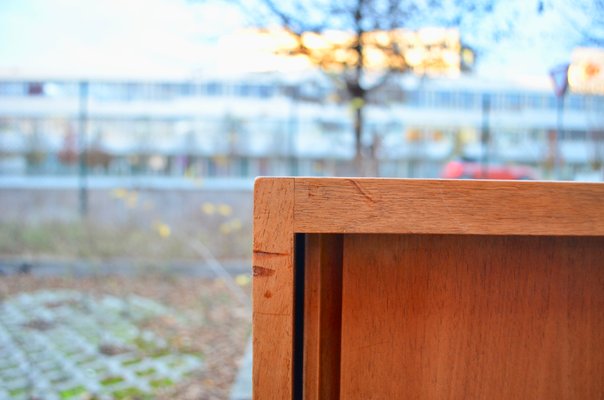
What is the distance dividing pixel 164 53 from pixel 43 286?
2.41 meters

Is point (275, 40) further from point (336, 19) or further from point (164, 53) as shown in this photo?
point (164, 53)

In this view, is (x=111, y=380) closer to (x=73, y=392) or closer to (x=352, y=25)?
(x=73, y=392)

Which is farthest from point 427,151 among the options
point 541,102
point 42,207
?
point 42,207

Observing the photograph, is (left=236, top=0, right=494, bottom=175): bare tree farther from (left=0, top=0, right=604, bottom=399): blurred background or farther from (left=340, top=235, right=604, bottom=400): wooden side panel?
(left=340, top=235, right=604, bottom=400): wooden side panel

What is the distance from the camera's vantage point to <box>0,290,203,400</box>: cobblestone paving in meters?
3.09

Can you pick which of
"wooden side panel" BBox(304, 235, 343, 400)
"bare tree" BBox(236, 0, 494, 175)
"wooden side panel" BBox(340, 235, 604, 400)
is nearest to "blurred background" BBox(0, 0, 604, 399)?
"bare tree" BBox(236, 0, 494, 175)

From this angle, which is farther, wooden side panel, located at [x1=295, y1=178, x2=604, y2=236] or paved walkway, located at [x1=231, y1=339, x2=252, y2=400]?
paved walkway, located at [x1=231, y1=339, x2=252, y2=400]

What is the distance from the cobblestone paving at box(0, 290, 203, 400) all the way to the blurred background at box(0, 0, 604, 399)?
18mm

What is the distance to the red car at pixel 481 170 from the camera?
5402mm

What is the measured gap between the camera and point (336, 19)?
115 inches

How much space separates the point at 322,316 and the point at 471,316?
7.6 inches

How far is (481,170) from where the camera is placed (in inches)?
223

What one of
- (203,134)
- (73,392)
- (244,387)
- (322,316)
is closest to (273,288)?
(322,316)

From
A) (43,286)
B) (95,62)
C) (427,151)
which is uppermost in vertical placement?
(95,62)
